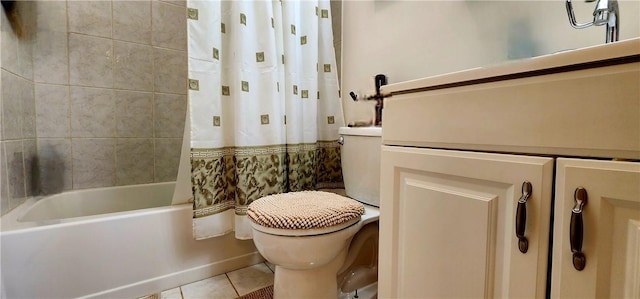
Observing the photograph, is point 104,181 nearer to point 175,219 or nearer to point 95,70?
point 95,70

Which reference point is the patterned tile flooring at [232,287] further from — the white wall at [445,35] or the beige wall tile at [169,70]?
the beige wall tile at [169,70]

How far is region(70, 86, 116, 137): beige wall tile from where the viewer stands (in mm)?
1557

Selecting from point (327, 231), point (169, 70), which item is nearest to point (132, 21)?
point (169, 70)

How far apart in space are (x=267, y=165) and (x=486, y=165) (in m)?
0.98

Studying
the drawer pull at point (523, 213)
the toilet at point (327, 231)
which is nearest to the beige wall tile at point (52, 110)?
the toilet at point (327, 231)

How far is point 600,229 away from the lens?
1.33 ft

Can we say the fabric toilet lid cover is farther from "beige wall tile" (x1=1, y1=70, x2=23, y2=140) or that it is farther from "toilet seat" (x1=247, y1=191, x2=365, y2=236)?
"beige wall tile" (x1=1, y1=70, x2=23, y2=140)

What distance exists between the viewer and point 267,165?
133cm

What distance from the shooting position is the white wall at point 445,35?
880mm

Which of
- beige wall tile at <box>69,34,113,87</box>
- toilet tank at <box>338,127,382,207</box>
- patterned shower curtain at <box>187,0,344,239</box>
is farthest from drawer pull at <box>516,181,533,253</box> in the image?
beige wall tile at <box>69,34,113,87</box>

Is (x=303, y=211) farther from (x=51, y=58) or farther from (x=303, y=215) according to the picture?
(x=51, y=58)

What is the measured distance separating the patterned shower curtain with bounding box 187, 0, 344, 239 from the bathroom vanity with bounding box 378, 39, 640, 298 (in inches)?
30.0

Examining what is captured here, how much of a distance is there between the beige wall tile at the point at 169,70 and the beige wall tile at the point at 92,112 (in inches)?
10.9

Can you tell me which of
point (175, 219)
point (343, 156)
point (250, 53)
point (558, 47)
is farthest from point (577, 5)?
point (175, 219)
